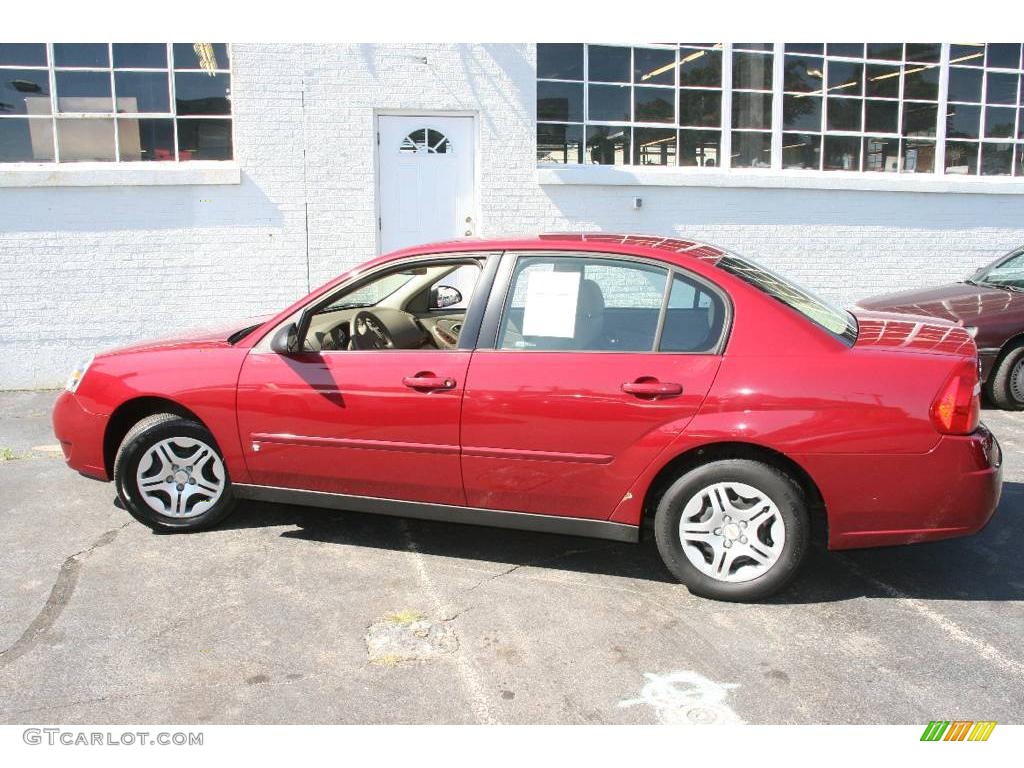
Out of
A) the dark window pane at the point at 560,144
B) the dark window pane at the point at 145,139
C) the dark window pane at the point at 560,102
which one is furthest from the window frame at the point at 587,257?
the dark window pane at the point at 145,139

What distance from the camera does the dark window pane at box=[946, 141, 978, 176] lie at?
420 inches

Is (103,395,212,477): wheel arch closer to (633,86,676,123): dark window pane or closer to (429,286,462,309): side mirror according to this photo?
(429,286,462,309): side mirror

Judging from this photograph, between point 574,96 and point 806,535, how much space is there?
688cm

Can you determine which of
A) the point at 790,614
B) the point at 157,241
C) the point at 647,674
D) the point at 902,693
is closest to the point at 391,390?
the point at 647,674

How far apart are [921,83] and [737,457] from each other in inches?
334

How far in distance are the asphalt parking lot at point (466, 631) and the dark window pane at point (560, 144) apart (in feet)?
18.4

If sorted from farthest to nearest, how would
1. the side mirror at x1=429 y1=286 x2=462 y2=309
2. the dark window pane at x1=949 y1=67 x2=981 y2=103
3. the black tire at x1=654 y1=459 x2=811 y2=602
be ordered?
the dark window pane at x1=949 y1=67 x2=981 y2=103 < the side mirror at x1=429 y1=286 x2=462 y2=309 < the black tire at x1=654 y1=459 x2=811 y2=602

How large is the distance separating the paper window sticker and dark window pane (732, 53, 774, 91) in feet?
22.3

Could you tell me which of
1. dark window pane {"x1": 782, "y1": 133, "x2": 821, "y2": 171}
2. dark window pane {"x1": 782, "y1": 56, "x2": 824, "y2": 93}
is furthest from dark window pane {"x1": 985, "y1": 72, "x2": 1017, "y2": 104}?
dark window pane {"x1": 782, "y1": 133, "x2": 821, "y2": 171}

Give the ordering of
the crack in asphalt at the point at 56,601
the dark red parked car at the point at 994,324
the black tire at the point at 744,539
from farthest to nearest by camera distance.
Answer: the dark red parked car at the point at 994,324 → the black tire at the point at 744,539 → the crack in asphalt at the point at 56,601

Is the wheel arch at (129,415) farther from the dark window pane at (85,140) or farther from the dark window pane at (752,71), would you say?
the dark window pane at (752,71)

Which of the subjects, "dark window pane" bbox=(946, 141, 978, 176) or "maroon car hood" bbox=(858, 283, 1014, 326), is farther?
"dark window pane" bbox=(946, 141, 978, 176)

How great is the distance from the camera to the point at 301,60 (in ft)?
29.4

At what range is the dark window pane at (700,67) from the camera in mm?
9883
